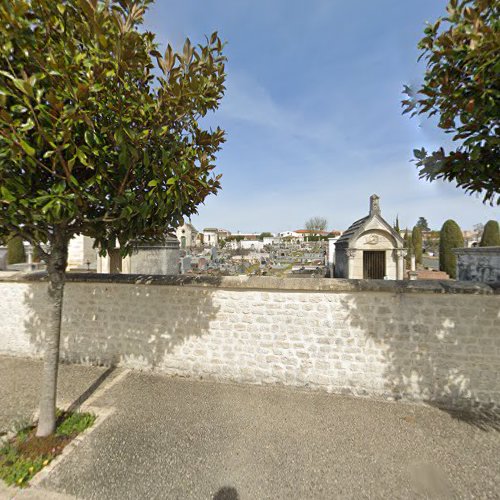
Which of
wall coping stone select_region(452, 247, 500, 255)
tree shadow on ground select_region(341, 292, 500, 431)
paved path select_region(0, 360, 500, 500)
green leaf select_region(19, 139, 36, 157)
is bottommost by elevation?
paved path select_region(0, 360, 500, 500)

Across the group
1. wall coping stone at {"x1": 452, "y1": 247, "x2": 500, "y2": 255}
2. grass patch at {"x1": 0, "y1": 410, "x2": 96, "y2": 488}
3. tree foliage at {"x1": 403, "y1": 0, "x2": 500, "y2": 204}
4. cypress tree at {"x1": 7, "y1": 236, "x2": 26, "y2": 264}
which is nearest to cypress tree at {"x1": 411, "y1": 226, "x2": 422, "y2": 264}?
wall coping stone at {"x1": 452, "y1": 247, "x2": 500, "y2": 255}

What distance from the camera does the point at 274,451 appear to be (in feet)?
10.3

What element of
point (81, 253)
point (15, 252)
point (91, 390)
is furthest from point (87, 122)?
point (15, 252)

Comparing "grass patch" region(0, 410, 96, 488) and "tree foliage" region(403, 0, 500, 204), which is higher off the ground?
"tree foliage" region(403, 0, 500, 204)

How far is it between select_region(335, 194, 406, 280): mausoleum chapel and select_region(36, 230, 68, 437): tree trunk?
32.1ft

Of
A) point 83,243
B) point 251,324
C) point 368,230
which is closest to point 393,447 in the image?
point 251,324

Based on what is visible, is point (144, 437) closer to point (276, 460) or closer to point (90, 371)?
point (276, 460)

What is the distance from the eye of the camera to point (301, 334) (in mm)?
4480

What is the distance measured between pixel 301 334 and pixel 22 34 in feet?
16.1

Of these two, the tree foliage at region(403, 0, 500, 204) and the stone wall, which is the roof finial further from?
the tree foliage at region(403, 0, 500, 204)

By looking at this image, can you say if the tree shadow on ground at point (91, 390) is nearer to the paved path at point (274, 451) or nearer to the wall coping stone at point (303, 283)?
the paved path at point (274, 451)

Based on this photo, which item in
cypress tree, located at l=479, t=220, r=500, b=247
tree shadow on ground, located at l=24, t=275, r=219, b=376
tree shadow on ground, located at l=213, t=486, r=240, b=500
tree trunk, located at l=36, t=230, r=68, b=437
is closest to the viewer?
tree shadow on ground, located at l=213, t=486, r=240, b=500

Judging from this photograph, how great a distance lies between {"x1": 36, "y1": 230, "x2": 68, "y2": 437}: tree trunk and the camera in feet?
10.5

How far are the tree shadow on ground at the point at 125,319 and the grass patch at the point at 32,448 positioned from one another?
1.56 metres
